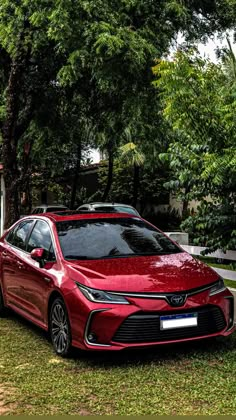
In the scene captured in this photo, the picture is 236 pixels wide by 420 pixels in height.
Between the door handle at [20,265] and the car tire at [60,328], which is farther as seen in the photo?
the door handle at [20,265]

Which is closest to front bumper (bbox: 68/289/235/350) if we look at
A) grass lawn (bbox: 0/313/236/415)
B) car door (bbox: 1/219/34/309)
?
grass lawn (bbox: 0/313/236/415)

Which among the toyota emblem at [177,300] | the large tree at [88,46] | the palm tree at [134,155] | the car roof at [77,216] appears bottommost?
the toyota emblem at [177,300]

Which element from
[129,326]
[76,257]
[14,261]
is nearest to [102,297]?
[129,326]

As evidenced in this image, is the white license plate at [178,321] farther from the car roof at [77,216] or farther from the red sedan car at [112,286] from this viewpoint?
the car roof at [77,216]

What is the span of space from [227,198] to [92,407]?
359cm

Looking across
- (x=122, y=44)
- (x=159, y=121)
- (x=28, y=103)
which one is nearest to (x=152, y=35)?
(x=122, y=44)

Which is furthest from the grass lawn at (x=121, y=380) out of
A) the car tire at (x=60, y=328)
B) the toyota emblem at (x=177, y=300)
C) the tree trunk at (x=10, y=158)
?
the tree trunk at (x=10, y=158)

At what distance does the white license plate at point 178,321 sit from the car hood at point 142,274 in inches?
10.4

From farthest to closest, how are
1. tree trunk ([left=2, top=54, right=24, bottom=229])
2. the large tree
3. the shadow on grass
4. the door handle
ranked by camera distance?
1. tree trunk ([left=2, top=54, right=24, bottom=229])
2. the large tree
3. the door handle
4. the shadow on grass

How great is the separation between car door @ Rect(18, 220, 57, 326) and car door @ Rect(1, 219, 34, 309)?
164 millimetres

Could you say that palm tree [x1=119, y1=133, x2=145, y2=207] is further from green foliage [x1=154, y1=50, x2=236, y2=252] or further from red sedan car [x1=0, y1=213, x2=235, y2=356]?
red sedan car [x1=0, y1=213, x2=235, y2=356]

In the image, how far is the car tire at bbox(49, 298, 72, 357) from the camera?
19.3 ft

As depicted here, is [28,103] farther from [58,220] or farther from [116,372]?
[116,372]

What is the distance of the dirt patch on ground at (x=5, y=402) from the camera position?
4535 millimetres
